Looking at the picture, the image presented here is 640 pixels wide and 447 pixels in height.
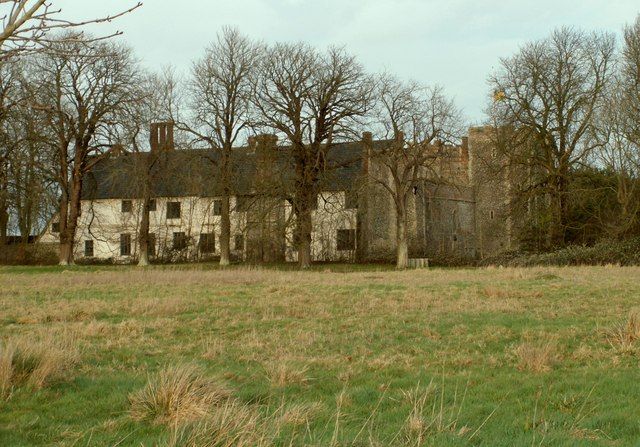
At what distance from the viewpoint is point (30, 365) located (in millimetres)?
8469

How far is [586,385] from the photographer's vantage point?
8.41 meters

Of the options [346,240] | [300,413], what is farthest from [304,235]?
[300,413]

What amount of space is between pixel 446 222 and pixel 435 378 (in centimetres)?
5342

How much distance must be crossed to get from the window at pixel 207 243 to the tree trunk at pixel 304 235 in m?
13.6

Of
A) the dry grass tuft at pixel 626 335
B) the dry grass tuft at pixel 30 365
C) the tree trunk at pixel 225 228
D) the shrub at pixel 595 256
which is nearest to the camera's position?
the dry grass tuft at pixel 30 365

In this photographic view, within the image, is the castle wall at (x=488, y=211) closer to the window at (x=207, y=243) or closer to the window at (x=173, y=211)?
the window at (x=207, y=243)

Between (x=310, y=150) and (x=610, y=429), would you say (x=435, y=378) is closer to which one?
(x=610, y=429)

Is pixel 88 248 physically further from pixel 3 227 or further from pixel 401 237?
pixel 401 237

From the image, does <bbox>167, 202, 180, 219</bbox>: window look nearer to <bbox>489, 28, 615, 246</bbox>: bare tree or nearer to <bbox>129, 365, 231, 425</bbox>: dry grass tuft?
<bbox>489, 28, 615, 246</bbox>: bare tree

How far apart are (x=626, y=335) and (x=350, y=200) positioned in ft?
112

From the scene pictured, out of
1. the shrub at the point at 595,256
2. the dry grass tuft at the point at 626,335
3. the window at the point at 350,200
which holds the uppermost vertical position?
the window at the point at 350,200

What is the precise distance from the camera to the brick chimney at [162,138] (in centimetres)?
4891

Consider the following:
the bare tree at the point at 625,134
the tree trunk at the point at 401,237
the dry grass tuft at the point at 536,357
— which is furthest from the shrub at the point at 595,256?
the dry grass tuft at the point at 536,357

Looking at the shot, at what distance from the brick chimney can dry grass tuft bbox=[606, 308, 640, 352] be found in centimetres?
3916
